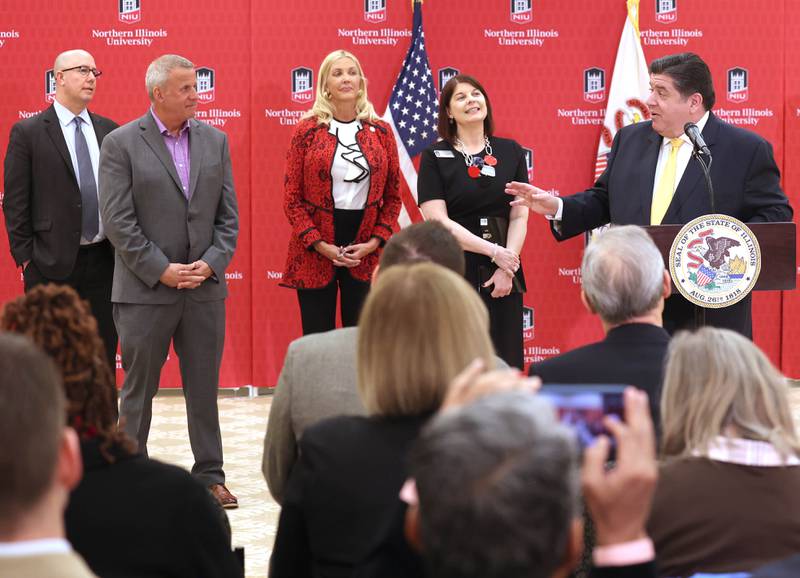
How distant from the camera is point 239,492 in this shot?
4.87 m

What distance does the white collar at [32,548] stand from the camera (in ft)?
4.33

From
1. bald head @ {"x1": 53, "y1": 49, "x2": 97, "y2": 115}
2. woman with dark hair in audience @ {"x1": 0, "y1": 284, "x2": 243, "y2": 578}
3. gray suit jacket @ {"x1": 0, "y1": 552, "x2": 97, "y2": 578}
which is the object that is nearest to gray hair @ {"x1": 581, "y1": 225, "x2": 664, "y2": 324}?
woman with dark hair in audience @ {"x1": 0, "y1": 284, "x2": 243, "y2": 578}

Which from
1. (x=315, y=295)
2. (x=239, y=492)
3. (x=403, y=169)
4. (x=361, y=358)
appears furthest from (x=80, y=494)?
(x=403, y=169)

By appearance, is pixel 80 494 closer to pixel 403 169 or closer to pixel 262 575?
pixel 262 575

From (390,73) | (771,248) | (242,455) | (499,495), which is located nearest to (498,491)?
(499,495)

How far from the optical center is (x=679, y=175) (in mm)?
4418

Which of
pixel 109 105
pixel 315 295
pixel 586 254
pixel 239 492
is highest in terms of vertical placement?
pixel 109 105

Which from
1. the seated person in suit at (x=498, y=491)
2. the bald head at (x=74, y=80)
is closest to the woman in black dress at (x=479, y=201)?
the bald head at (x=74, y=80)

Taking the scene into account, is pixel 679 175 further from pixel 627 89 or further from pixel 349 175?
pixel 627 89

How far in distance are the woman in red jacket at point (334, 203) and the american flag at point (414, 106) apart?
1.18 m

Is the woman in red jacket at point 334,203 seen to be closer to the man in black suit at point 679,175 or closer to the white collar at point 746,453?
the man in black suit at point 679,175

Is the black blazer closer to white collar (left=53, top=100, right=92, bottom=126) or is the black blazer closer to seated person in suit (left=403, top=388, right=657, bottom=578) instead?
seated person in suit (left=403, top=388, right=657, bottom=578)

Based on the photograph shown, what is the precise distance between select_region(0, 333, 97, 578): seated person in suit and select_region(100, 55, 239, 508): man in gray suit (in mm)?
3330

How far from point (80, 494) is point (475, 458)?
3.19ft
